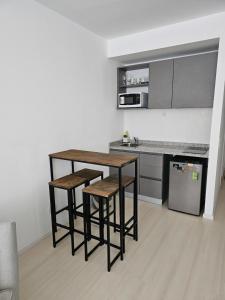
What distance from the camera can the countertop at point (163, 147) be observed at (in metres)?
2.96

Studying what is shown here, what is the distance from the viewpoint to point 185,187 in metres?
2.91

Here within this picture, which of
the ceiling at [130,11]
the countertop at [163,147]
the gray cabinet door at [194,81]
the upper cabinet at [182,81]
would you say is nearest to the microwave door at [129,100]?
the upper cabinet at [182,81]

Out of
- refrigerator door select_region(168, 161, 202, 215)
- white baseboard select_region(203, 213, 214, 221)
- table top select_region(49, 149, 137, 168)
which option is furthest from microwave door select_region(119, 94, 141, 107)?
white baseboard select_region(203, 213, 214, 221)

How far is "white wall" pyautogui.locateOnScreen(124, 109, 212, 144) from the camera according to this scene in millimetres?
3270

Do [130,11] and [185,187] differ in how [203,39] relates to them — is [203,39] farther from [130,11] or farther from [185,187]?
[185,187]

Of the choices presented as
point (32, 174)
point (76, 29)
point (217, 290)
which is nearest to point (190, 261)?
point (217, 290)

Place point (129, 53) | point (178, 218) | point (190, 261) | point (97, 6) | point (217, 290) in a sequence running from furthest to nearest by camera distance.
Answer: point (129, 53) < point (178, 218) < point (97, 6) < point (190, 261) < point (217, 290)

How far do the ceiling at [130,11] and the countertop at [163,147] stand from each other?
1.75 m

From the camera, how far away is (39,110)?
222 cm

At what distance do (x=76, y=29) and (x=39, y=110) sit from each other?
4.11ft

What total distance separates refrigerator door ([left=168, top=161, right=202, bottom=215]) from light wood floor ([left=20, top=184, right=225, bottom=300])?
15.2 inches

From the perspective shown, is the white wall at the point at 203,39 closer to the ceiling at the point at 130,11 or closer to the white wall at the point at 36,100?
the ceiling at the point at 130,11

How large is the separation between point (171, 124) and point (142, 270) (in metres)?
2.41

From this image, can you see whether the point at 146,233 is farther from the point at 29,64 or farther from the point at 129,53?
the point at 129,53
